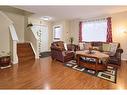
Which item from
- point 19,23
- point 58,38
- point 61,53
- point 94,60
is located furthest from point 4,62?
point 58,38

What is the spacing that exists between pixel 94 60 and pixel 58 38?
5.30 m

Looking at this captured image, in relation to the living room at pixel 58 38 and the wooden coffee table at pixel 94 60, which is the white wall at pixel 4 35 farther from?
the wooden coffee table at pixel 94 60

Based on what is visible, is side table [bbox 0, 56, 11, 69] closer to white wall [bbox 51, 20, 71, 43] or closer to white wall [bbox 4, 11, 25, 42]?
white wall [bbox 4, 11, 25, 42]

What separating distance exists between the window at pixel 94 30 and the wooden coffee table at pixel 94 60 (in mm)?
2526

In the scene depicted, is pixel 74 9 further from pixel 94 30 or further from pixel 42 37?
pixel 42 37

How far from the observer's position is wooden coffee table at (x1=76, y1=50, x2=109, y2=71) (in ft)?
13.9

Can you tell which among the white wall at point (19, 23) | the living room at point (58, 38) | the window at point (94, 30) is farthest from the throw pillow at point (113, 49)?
the white wall at point (19, 23)

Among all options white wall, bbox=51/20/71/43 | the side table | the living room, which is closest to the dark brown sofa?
the living room

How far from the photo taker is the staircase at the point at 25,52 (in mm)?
6093

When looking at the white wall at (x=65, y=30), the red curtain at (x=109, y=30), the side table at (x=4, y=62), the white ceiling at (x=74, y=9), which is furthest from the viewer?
the white wall at (x=65, y=30)

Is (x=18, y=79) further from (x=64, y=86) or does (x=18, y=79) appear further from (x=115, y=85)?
(x=115, y=85)

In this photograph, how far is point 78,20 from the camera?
316 inches

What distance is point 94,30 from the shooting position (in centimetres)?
714

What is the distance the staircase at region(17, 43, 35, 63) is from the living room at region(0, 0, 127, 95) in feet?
1.16
